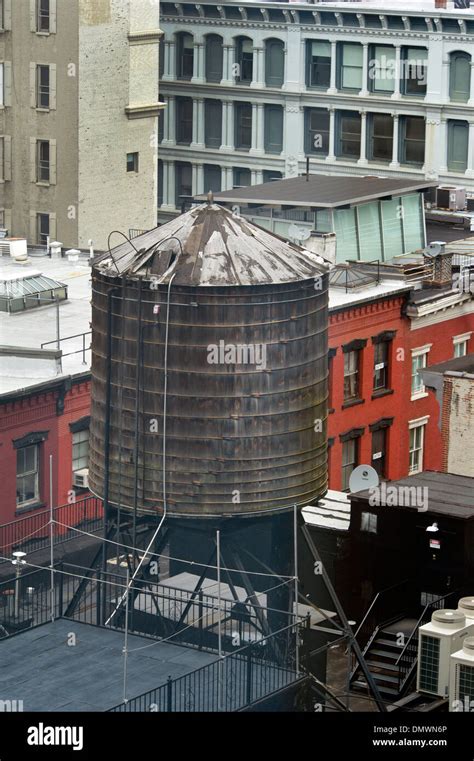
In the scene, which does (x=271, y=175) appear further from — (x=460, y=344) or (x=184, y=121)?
(x=460, y=344)

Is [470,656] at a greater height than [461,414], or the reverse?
[461,414]

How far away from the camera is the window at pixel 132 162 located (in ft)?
363

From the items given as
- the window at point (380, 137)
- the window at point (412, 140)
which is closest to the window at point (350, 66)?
the window at point (380, 137)

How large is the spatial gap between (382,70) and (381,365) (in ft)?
191

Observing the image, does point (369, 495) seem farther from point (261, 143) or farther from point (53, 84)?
point (261, 143)

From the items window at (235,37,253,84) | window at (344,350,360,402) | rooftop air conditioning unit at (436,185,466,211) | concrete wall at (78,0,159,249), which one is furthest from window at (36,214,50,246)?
window at (344,350,360,402)

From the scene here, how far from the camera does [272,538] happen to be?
142ft

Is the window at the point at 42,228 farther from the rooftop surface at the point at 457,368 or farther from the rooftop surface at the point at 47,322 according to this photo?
the rooftop surface at the point at 457,368

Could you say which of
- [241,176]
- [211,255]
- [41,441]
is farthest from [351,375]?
[241,176]

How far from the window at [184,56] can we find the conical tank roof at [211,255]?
298 ft

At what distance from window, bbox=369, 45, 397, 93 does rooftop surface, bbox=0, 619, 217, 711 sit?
3411 inches
